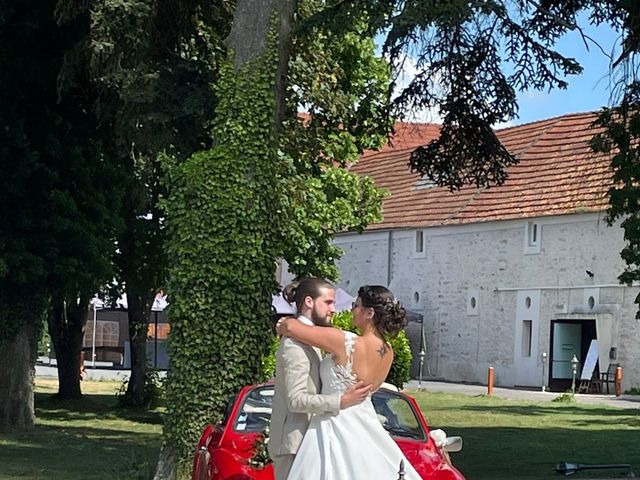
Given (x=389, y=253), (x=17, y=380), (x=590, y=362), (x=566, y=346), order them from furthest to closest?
(x=389, y=253)
(x=566, y=346)
(x=590, y=362)
(x=17, y=380)

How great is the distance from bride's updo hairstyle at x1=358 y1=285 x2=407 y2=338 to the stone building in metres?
36.2

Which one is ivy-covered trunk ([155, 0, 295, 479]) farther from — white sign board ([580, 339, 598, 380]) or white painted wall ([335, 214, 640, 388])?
white sign board ([580, 339, 598, 380])

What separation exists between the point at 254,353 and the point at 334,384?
8.43 m

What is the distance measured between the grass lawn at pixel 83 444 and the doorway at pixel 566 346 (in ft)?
62.9

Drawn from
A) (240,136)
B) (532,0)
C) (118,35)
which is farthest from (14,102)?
(532,0)

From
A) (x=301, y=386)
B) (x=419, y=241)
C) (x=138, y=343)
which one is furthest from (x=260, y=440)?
(x=419, y=241)

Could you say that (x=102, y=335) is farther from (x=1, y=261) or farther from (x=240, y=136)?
(x=240, y=136)

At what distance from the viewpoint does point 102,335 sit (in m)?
60.1

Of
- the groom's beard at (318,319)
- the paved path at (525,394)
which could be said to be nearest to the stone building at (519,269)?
the paved path at (525,394)

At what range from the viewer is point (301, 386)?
25.8ft

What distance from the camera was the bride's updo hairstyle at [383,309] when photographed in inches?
316

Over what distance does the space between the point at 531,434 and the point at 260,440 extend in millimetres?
16787

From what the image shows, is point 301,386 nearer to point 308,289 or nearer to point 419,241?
point 308,289

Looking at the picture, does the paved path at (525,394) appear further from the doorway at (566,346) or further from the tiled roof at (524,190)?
the tiled roof at (524,190)
